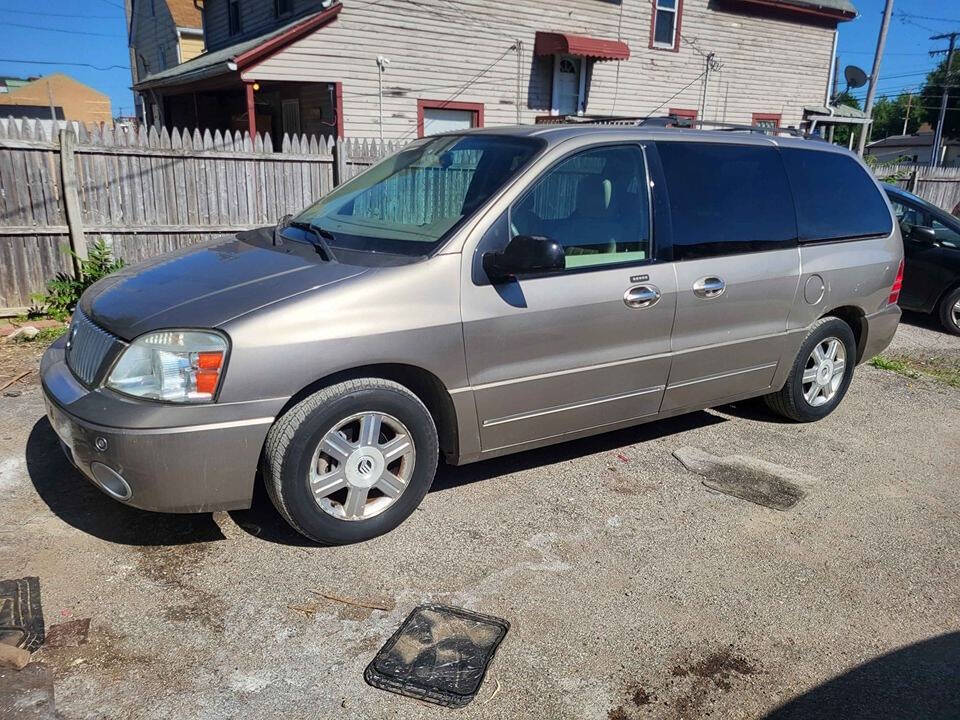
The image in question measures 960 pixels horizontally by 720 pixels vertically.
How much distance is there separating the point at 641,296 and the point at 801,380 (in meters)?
1.85

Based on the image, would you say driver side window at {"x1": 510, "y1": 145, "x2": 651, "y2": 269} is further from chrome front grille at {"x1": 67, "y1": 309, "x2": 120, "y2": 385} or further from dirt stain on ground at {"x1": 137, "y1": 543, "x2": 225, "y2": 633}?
dirt stain on ground at {"x1": 137, "y1": 543, "x2": 225, "y2": 633}

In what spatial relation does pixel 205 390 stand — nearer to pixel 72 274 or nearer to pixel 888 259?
pixel 888 259

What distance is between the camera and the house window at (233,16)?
59.5 ft

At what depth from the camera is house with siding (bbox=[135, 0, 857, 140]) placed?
1431 centimetres

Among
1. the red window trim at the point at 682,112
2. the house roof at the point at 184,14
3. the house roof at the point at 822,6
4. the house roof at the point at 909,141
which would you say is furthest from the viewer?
the house roof at the point at 909,141

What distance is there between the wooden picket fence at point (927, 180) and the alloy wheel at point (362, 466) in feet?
48.8

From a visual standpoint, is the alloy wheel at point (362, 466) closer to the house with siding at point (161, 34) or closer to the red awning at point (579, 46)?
the red awning at point (579, 46)

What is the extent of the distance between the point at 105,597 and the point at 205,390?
3.17 feet

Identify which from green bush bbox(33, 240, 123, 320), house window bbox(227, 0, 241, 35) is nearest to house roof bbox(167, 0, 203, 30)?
house window bbox(227, 0, 241, 35)

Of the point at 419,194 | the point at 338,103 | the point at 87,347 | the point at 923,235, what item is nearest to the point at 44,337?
the point at 87,347

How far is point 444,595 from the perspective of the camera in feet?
10.7

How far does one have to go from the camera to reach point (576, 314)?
12.7 feet

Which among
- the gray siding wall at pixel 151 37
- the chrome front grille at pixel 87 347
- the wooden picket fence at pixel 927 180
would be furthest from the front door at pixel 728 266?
the gray siding wall at pixel 151 37

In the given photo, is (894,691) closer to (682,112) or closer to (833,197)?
(833,197)
